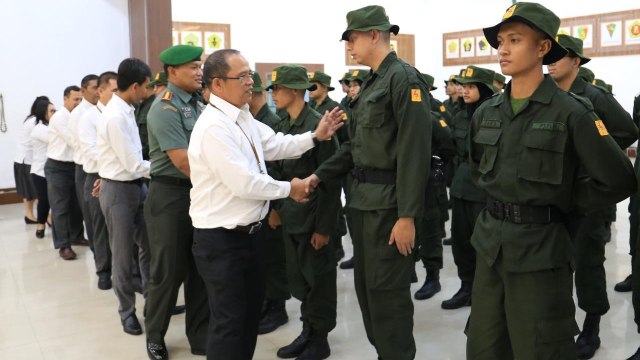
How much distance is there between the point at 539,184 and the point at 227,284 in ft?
4.25

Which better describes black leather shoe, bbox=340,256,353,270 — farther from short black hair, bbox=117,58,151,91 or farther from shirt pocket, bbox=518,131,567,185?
shirt pocket, bbox=518,131,567,185

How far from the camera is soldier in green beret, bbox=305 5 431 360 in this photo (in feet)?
8.18

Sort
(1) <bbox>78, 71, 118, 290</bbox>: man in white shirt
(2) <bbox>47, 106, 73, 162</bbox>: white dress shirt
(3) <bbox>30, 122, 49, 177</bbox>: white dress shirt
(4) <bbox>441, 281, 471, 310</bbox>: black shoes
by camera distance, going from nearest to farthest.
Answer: (4) <bbox>441, 281, 471, 310</bbox>: black shoes < (1) <bbox>78, 71, 118, 290</bbox>: man in white shirt < (2) <bbox>47, 106, 73, 162</bbox>: white dress shirt < (3) <bbox>30, 122, 49, 177</bbox>: white dress shirt

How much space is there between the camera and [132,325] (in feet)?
12.2

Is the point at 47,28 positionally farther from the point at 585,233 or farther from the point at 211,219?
the point at 585,233

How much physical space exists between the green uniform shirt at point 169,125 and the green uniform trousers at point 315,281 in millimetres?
779

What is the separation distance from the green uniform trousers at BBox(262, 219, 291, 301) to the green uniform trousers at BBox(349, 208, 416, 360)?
49.4 inches

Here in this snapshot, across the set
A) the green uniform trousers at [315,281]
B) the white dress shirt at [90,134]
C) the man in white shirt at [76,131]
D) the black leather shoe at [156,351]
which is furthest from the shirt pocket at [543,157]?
the man in white shirt at [76,131]

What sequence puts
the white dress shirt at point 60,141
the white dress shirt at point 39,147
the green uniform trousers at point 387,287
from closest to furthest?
the green uniform trousers at point 387,287 < the white dress shirt at point 60,141 < the white dress shirt at point 39,147

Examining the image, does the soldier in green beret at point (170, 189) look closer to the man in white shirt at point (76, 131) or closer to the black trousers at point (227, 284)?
the black trousers at point (227, 284)

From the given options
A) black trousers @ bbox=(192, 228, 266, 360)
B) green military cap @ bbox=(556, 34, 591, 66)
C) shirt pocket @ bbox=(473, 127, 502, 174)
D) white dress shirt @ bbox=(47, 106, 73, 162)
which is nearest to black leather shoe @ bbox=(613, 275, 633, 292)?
green military cap @ bbox=(556, 34, 591, 66)

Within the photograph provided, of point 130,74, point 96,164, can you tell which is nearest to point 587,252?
point 130,74

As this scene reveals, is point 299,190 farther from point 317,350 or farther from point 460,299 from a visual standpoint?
point 460,299

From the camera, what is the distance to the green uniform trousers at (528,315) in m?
2.04
